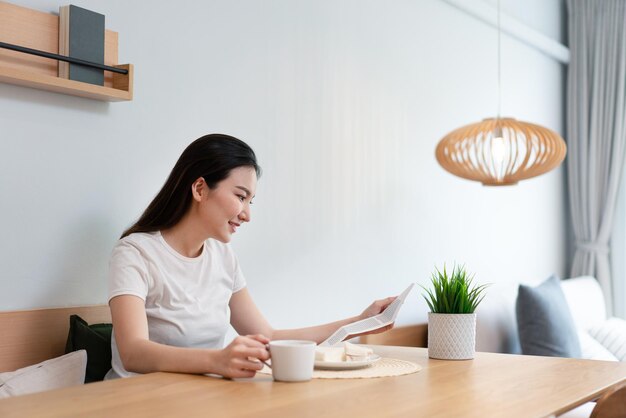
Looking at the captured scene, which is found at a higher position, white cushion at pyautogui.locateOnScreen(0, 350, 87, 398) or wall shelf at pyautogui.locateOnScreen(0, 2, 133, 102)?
wall shelf at pyautogui.locateOnScreen(0, 2, 133, 102)

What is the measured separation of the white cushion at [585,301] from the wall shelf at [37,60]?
2.77m

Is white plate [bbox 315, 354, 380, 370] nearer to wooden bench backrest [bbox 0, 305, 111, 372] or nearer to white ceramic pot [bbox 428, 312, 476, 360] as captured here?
white ceramic pot [bbox 428, 312, 476, 360]

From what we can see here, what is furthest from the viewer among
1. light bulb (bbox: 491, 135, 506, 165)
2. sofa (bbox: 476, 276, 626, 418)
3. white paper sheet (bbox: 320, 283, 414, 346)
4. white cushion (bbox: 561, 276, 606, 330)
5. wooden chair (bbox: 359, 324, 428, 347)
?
white cushion (bbox: 561, 276, 606, 330)

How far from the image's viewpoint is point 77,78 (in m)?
2.03

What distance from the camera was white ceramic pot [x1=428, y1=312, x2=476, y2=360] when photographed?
72.6 inches

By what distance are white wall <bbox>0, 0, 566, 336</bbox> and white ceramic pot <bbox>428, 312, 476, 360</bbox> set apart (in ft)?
2.99

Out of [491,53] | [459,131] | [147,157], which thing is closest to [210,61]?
[147,157]

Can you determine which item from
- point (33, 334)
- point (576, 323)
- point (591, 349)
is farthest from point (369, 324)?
point (576, 323)

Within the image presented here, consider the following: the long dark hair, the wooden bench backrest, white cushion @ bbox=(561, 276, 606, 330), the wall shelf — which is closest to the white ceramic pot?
the long dark hair

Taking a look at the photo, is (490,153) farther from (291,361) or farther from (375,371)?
(291,361)

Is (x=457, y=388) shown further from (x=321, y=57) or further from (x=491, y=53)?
(x=491, y=53)

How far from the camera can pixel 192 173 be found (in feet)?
6.55

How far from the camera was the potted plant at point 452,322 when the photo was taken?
1.85 metres

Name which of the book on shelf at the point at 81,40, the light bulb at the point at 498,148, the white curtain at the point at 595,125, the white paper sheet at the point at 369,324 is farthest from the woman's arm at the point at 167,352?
the white curtain at the point at 595,125
